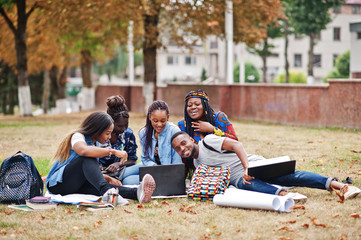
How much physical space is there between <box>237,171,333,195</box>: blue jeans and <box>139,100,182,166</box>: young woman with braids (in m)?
0.99

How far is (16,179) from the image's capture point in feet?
21.8

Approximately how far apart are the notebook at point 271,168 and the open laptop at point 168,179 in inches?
34.6

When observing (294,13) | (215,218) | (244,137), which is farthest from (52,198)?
(294,13)

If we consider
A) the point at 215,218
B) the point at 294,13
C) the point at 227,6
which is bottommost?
the point at 215,218

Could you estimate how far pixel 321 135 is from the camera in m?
14.8

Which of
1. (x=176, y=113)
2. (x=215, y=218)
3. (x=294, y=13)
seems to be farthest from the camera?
(x=294, y=13)

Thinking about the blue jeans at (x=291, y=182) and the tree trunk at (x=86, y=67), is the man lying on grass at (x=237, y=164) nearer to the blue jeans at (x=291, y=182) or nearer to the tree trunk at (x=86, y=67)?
the blue jeans at (x=291, y=182)

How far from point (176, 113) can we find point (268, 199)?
19363 millimetres

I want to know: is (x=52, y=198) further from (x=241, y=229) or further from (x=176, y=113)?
(x=176, y=113)

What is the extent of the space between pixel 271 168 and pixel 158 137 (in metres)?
1.53

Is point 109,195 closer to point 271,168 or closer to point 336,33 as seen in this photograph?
point 271,168

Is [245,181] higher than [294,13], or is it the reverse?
[294,13]

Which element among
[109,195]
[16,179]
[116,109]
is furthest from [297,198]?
[16,179]

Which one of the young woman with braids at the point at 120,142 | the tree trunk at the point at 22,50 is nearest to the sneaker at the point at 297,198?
the young woman with braids at the point at 120,142
